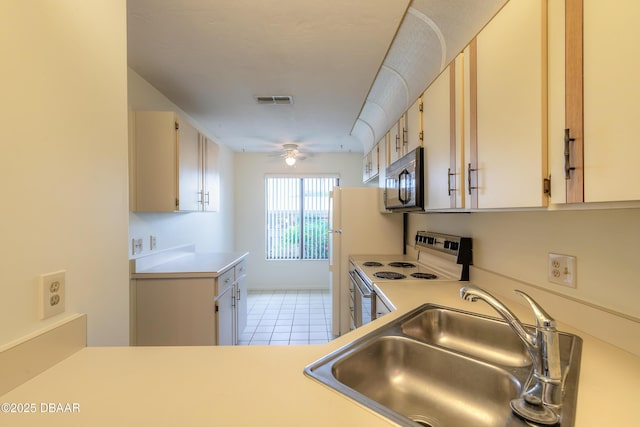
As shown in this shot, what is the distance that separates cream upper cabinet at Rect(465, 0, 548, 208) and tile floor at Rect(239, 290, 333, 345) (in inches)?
97.7

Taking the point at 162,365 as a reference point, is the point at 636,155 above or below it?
above

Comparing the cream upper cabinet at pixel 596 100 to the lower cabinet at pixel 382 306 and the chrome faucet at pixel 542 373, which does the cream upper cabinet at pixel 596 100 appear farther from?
the lower cabinet at pixel 382 306

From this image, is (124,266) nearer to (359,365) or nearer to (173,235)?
(359,365)

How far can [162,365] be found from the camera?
78 centimetres

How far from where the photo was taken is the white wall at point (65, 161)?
687 mm

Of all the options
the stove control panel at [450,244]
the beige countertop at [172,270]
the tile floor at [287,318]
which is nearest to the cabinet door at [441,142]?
the stove control panel at [450,244]

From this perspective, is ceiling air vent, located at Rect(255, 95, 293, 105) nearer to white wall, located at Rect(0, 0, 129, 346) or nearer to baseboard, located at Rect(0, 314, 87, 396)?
white wall, located at Rect(0, 0, 129, 346)

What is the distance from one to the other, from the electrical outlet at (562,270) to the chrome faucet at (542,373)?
1.73ft

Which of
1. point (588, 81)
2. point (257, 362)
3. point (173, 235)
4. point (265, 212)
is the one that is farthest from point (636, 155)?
point (265, 212)

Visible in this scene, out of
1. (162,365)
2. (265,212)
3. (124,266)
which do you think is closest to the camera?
(162,365)

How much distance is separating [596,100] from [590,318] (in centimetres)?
79

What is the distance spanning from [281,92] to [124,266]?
75.6 inches

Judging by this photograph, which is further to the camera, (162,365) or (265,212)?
(265,212)

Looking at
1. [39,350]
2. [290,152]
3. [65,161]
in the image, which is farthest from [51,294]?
[290,152]
